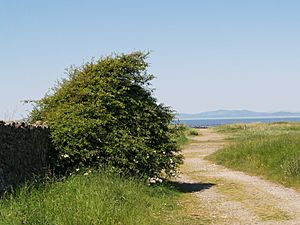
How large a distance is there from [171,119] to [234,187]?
3.09 meters

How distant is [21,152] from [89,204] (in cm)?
296

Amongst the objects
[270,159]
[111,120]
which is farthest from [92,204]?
[270,159]

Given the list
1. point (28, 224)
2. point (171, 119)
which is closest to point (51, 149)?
point (171, 119)

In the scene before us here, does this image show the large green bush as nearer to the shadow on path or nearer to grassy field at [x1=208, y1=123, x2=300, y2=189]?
the shadow on path

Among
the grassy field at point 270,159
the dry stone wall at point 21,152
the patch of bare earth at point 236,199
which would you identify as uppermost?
the dry stone wall at point 21,152

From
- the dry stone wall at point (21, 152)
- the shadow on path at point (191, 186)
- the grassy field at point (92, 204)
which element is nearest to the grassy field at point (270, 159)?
the shadow on path at point (191, 186)

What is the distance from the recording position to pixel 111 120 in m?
15.3

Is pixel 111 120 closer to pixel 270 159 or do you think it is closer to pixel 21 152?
pixel 21 152

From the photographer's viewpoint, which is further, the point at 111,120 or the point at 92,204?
the point at 111,120

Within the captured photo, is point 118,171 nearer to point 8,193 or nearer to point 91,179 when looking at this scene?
point 91,179

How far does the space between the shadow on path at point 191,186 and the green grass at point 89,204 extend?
9.43 feet

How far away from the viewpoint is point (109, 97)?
15406mm

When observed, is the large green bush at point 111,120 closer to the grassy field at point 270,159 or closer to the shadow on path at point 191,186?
the shadow on path at point 191,186

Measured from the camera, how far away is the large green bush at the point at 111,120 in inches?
580
